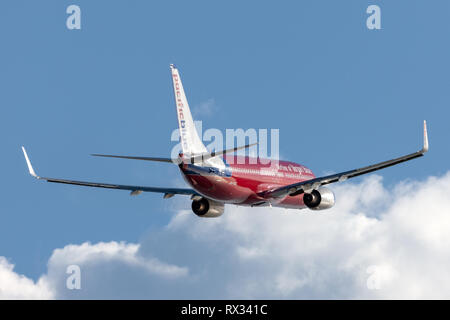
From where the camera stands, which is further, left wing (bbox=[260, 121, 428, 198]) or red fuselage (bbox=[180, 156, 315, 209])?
red fuselage (bbox=[180, 156, 315, 209])

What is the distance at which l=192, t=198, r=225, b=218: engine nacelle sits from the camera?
77.6 metres

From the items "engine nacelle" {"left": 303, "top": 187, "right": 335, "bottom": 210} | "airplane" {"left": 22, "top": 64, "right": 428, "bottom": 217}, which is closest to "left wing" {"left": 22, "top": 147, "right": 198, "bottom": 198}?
"airplane" {"left": 22, "top": 64, "right": 428, "bottom": 217}

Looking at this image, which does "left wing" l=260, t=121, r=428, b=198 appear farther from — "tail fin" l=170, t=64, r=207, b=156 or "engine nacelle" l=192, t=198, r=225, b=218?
"tail fin" l=170, t=64, r=207, b=156

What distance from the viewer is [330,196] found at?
7644 cm

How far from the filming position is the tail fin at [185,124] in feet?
229

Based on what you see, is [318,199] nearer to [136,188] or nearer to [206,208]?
[206,208]

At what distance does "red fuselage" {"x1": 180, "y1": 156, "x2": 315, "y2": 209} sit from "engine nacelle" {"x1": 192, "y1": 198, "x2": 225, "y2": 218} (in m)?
3.51

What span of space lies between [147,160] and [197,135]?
7.40 metres

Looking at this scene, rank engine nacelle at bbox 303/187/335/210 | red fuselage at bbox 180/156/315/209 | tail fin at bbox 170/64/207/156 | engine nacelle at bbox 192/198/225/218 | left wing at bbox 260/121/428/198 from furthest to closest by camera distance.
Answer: engine nacelle at bbox 192/198/225/218 → engine nacelle at bbox 303/187/335/210 → tail fin at bbox 170/64/207/156 → red fuselage at bbox 180/156/315/209 → left wing at bbox 260/121/428/198

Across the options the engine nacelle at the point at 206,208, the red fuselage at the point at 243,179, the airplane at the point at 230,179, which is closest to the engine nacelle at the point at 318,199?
the airplane at the point at 230,179

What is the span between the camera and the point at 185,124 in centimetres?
7056
